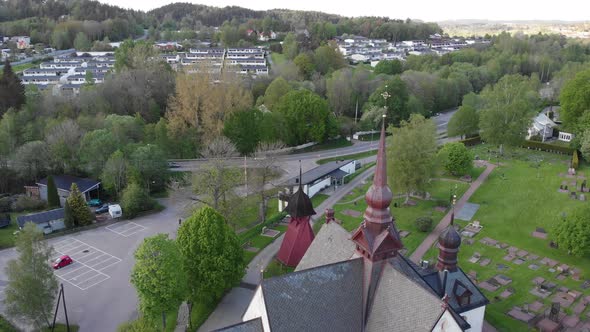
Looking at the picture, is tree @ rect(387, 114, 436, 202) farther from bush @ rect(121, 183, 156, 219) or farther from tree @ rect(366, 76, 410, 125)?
tree @ rect(366, 76, 410, 125)

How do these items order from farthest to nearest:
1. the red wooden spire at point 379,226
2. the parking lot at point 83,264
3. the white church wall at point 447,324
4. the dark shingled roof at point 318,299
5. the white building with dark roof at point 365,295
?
the parking lot at point 83,264
the red wooden spire at point 379,226
the dark shingled roof at point 318,299
the white building with dark roof at point 365,295
the white church wall at point 447,324

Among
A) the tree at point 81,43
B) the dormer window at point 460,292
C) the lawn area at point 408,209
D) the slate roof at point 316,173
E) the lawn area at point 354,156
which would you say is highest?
the tree at point 81,43

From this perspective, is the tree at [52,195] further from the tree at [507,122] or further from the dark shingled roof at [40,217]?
the tree at [507,122]

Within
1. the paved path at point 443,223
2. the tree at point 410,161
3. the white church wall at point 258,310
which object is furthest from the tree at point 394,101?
the white church wall at point 258,310

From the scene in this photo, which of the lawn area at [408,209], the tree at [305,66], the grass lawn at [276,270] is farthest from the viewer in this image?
the tree at [305,66]

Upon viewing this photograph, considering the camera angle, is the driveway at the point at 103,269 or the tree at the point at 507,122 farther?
the tree at the point at 507,122

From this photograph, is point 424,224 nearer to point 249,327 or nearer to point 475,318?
point 475,318
